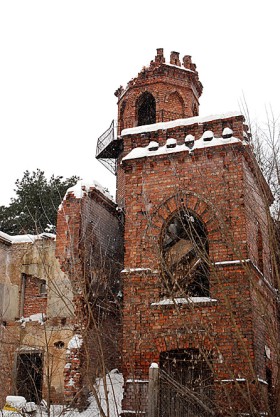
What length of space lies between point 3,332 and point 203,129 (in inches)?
315

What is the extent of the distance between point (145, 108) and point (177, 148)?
26.3ft

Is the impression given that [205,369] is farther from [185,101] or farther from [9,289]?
[185,101]

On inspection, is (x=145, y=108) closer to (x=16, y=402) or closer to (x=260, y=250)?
(x=260, y=250)

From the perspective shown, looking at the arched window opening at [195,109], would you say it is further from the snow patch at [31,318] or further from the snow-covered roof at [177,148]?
the snow patch at [31,318]

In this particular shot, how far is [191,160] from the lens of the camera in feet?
44.1

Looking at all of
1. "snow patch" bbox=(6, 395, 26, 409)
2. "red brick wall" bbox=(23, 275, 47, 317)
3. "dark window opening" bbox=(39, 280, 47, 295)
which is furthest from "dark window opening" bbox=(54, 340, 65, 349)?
"snow patch" bbox=(6, 395, 26, 409)

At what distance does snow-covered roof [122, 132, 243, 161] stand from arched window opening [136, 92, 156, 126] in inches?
283

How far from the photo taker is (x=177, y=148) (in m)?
13.6

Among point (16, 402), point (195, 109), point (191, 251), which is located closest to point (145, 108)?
point (195, 109)

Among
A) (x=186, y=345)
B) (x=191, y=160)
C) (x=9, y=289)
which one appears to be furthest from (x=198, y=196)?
(x=9, y=289)

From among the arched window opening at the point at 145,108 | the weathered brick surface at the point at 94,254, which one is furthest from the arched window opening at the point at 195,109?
the weathered brick surface at the point at 94,254

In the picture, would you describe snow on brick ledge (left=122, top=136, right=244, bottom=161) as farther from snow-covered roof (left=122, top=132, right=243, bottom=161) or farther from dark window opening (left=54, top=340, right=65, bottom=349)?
dark window opening (left=54, top=340, right=65, bottom=349)

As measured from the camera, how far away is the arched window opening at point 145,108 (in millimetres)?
21031

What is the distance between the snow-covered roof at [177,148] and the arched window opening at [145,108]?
7.18m
